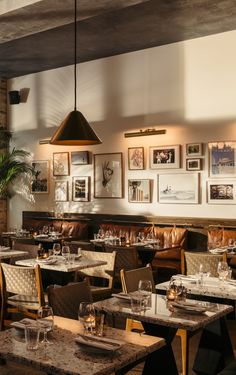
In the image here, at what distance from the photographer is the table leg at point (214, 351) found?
3855 millimetres

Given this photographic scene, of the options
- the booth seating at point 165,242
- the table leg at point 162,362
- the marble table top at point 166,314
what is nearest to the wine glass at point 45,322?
the marble table top at point 166,314

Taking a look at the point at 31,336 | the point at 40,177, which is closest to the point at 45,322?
the point at 31,336

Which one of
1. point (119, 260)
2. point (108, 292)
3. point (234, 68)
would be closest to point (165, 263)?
point (119, 260)

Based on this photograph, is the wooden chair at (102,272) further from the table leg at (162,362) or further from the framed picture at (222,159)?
the framed picture at (222,159)

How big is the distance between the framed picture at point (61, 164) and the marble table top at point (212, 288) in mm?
6947

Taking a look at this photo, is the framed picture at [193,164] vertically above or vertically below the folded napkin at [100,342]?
above

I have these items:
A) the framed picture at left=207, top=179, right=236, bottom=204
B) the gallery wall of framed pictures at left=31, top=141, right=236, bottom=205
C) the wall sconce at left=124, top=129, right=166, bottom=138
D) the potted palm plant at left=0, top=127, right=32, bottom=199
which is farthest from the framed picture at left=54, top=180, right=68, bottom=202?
the framed picture at left=207, top=179, right=236, bottom=204

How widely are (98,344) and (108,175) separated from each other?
7.93 metres

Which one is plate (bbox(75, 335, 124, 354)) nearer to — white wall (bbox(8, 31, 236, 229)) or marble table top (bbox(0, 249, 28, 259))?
marble table top (bbox(0, 249, 28, 259))

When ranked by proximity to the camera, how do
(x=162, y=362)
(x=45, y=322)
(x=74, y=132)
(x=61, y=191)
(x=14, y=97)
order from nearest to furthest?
A: (x=45, y=322), (x=162, y=362), (x=74, y=132), (x=61, y=191), (x=14, y=97)

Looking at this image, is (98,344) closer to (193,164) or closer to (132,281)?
(132,281)

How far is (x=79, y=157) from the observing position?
10.8 metres

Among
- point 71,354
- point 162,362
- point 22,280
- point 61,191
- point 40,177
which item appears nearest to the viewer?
point 71,354

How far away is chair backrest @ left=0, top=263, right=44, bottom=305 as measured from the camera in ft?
15.8
